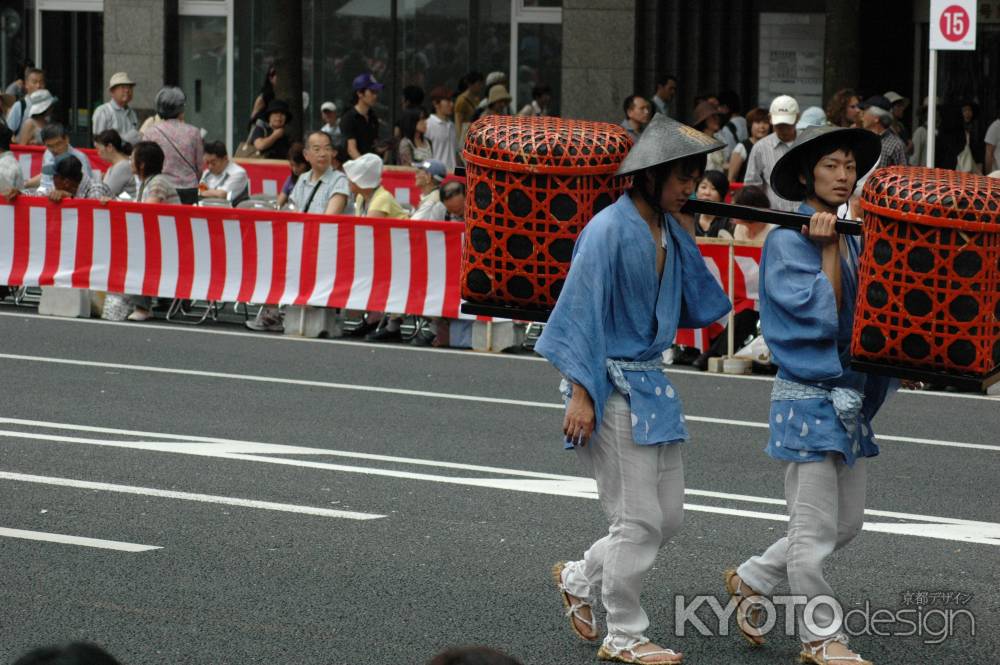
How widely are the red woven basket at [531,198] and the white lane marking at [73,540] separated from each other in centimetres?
218

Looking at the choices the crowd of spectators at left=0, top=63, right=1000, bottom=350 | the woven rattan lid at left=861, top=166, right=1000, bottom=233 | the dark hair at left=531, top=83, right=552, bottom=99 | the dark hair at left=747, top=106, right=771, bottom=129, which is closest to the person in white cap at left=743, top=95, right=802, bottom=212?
the crowd of spectators at left=0, top=63, right=1000, bottom=350

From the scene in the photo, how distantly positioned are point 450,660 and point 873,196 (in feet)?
9.56

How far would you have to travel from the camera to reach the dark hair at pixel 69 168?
15133 millimetres

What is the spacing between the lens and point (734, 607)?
632cm

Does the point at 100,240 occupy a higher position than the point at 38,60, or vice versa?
the point at 38,60

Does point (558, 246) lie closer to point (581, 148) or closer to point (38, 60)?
point (581, 148)

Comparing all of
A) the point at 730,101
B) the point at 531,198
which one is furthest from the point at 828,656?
the point at 730,101

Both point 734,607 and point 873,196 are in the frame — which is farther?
point 734,607

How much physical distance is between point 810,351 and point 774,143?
9.08 m

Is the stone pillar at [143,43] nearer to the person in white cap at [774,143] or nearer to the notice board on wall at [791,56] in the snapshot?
the notice board on wall at [791,56]

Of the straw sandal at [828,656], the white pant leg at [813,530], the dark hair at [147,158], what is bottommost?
the straw sandal at [828,656]

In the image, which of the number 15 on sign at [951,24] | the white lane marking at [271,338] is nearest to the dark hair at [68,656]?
the white lane marking at [271,338]

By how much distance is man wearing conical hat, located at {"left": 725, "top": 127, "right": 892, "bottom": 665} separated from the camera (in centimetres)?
568

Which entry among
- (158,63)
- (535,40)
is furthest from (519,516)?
(158,63)
